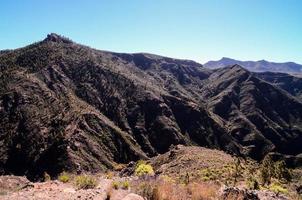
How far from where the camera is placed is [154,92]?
496ft

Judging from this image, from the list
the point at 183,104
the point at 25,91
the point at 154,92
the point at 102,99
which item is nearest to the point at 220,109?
the point at 183,104

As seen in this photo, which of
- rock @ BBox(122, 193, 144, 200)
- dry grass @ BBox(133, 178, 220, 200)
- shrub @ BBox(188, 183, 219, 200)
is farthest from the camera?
shrub @ BBox(188, 183, 219, 200)

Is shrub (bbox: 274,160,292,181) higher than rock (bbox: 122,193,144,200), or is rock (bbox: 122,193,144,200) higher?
rock (bbox: 122,193,144,200)

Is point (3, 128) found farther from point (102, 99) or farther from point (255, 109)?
point (255, 109)

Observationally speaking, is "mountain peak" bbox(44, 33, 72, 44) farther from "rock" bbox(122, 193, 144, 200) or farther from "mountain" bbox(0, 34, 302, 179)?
"rock" bbox(122, 193, 144, 200)

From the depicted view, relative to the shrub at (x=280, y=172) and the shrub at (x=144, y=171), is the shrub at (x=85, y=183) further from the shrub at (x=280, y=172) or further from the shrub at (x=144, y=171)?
the shrub at (x=280, y=172)

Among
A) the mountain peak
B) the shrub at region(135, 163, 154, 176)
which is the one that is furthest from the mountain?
the shrub at region(135, 163, 154, 176)

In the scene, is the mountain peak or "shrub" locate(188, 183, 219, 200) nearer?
"shrub" locate(188, 183, 219, 200)

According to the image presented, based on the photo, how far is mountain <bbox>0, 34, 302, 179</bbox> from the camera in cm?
8881

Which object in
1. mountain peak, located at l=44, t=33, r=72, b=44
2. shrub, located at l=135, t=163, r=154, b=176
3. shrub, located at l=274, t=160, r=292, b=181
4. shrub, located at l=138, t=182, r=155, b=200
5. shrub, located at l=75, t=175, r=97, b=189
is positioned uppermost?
mountain peak, located at l=44, t=33, r=72, b=44

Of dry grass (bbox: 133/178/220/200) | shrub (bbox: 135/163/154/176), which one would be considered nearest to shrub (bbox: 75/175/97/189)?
dry grass (bbox: 133/178/220/200)

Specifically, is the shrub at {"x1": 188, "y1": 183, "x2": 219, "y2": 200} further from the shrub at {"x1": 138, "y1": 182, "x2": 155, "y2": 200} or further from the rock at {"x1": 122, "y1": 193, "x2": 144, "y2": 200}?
the rock at {"x1": 122, "y1": 193, "x2": 144, "y2": 200}

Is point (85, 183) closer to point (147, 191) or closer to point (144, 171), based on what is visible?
point (147, 191)

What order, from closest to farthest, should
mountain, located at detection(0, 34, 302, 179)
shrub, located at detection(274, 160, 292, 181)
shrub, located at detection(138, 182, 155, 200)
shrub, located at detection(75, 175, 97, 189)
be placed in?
shrub, located at detection(138, 182, 155, 200) → shrub, located at detection(75, 175, 97, 189) → shrub, located at detection(274, 160, 292, 181) → mountain, located at detection(0, 34, 302, 179)
